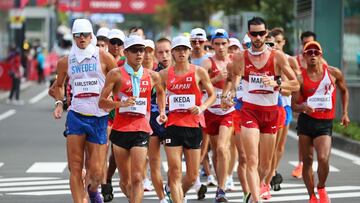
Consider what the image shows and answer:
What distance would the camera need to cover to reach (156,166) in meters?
14.7

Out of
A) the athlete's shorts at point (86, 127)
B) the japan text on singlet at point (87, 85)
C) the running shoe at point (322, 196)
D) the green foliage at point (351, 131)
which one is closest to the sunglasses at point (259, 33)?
the japan text on singlet at point (87, 85)

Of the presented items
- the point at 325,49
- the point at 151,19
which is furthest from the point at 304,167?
the point at 151,19

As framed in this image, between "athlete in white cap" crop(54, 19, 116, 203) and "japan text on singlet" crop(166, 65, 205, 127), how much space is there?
3.53 feet

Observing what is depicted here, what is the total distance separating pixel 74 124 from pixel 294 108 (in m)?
2.84

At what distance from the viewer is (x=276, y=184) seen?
17.3 meters

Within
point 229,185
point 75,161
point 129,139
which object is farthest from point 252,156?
point 229,185

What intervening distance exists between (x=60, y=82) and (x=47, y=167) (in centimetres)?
723

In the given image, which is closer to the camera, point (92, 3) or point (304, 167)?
point (304, 167)

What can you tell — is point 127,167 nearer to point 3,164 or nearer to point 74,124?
point 74,124

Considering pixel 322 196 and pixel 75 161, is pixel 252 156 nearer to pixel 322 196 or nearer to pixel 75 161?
pixel 322 196

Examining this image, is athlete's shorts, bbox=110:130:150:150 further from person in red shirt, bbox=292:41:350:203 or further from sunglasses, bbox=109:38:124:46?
sunglasses, bbox=109:38:124:46

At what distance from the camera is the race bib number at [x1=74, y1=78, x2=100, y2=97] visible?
13547 mm

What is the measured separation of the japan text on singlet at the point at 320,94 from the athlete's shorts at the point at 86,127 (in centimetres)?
279

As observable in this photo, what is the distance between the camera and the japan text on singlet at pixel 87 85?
13531 millimetres
